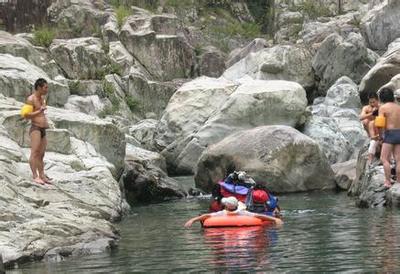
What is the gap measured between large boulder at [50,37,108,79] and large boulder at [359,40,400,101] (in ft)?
46.1

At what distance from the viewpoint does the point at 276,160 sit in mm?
19938

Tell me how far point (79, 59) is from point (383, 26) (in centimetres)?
1392

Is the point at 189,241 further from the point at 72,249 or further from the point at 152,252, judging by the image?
the point at 72,249

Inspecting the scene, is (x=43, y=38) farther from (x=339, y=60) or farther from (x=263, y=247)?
(x=263, y=247)

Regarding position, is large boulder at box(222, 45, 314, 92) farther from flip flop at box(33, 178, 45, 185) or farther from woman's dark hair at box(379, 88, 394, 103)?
flip flop at box(33, 178, 45, 185)

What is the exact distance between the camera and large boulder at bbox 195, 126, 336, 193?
19.9m

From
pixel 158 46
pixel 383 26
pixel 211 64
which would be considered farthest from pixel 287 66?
pixel 211 64

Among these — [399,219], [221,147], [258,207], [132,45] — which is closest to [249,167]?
[221,147]

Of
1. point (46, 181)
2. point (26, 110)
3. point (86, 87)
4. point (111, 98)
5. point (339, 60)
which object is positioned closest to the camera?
point (46, 181)

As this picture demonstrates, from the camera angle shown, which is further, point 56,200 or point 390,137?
point 390,137

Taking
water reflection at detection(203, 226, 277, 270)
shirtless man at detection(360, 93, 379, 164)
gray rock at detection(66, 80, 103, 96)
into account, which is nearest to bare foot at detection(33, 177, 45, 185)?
water reflection at detection(203, 226, 277, 270)

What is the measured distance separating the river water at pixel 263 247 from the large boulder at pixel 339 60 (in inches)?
661

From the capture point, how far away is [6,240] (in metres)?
11.0

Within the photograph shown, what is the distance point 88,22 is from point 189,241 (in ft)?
103
